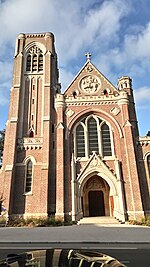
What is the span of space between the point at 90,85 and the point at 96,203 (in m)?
13.9

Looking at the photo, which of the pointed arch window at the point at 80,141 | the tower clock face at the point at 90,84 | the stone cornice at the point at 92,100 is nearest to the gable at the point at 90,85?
the tower clock face at the point at 90,84

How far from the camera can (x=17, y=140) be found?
21.2 metres

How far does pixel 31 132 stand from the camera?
22797 millimetres

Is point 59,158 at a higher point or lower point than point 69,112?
lower

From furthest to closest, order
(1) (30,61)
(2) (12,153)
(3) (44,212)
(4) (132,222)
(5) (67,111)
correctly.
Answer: (1) (30,61) → (5) (67,111) → (2) (12,153) → (3) (44,212) → (4) (132,222)

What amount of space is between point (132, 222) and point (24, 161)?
11744 millimetres

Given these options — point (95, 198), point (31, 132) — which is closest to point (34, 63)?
point (31, 132)

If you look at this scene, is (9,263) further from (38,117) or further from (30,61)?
(30,61)

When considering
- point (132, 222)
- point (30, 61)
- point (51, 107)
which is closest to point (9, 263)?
point (132, 222)

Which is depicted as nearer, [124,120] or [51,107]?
[124,120]

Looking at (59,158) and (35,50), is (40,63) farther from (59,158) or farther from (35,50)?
(59,158)

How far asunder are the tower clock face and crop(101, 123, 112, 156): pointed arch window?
16.4ft

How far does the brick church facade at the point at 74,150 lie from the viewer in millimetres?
18266

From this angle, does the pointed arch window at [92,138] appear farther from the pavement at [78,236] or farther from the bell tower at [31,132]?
the pavement at [78,236]
